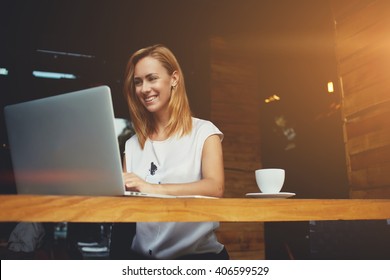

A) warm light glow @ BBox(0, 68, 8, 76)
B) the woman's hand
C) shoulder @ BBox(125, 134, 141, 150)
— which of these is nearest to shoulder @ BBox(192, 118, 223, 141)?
shoulder @ BBox(125, 134, 141, 150)

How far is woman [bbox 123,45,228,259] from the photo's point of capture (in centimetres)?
128

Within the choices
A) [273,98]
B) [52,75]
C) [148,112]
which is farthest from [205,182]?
[273,98]

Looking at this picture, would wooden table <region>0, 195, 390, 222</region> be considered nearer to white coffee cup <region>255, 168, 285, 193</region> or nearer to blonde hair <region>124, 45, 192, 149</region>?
white coffee cup <region>255, 168, 285, 193</region>

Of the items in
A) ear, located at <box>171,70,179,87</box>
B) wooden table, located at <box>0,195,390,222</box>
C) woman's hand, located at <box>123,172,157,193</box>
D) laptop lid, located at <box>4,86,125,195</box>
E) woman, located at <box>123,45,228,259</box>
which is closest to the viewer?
wooden table, located at <box>0,195,390,222</box>

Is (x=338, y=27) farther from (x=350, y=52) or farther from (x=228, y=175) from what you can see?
(x=228, y=175)

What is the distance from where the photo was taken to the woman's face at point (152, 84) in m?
1.60

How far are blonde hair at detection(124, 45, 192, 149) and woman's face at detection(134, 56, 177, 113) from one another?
24 mm

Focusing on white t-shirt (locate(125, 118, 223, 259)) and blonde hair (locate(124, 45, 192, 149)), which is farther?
blonde hair (locate(124, 45, 192, 149))

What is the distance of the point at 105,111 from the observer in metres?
0.82

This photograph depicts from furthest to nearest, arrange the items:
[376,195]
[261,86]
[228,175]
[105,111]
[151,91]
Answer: [261,86], [228,175], [376,195], [151,91], [105,111]

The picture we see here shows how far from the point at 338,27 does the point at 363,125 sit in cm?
62

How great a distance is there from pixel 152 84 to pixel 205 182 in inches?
22.8

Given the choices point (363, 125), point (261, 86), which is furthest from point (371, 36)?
point (261, 86)

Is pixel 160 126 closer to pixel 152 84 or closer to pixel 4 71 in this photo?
pixel 152 84
